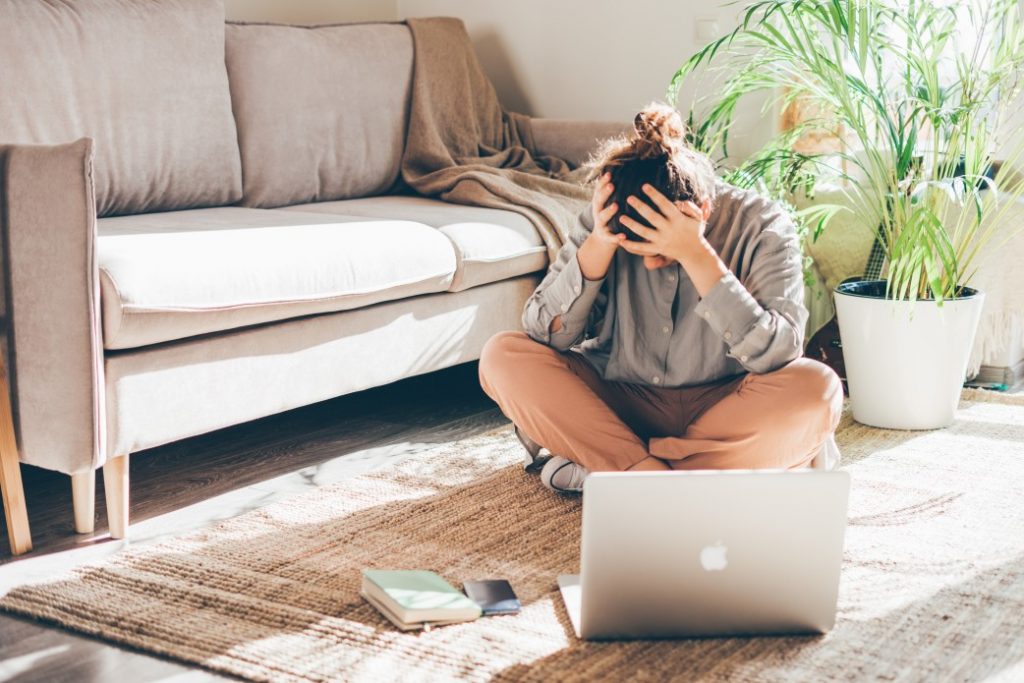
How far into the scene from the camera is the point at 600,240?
188 cm

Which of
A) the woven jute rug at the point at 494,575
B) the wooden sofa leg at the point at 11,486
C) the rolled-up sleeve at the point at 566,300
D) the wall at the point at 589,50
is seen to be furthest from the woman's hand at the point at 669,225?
the wall at the point at 589,50

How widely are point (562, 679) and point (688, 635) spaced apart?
19 cm

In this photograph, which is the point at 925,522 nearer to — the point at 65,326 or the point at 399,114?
the point at 65,326

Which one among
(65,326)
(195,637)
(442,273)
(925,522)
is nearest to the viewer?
(195,637)

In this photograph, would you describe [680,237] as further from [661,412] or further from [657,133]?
[661,412]

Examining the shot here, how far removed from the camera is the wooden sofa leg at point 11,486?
72.3 inches

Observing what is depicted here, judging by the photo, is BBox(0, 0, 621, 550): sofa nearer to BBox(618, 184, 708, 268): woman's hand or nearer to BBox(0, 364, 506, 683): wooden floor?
BBox(0, 364, 506, 683): wooden floor

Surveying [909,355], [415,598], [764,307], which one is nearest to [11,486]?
[415,598]

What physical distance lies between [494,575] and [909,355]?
1249 mm

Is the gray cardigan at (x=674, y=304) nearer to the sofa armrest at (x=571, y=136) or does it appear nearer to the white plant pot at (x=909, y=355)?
the white plant pot at (x=909, y=355)

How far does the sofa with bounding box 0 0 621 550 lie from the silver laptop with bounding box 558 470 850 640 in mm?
842

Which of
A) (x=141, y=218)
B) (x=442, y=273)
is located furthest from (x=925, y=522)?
(x=141, y=218)

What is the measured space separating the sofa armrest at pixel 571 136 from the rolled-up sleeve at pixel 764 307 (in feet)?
4.53

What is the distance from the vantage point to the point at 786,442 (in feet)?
6.28
